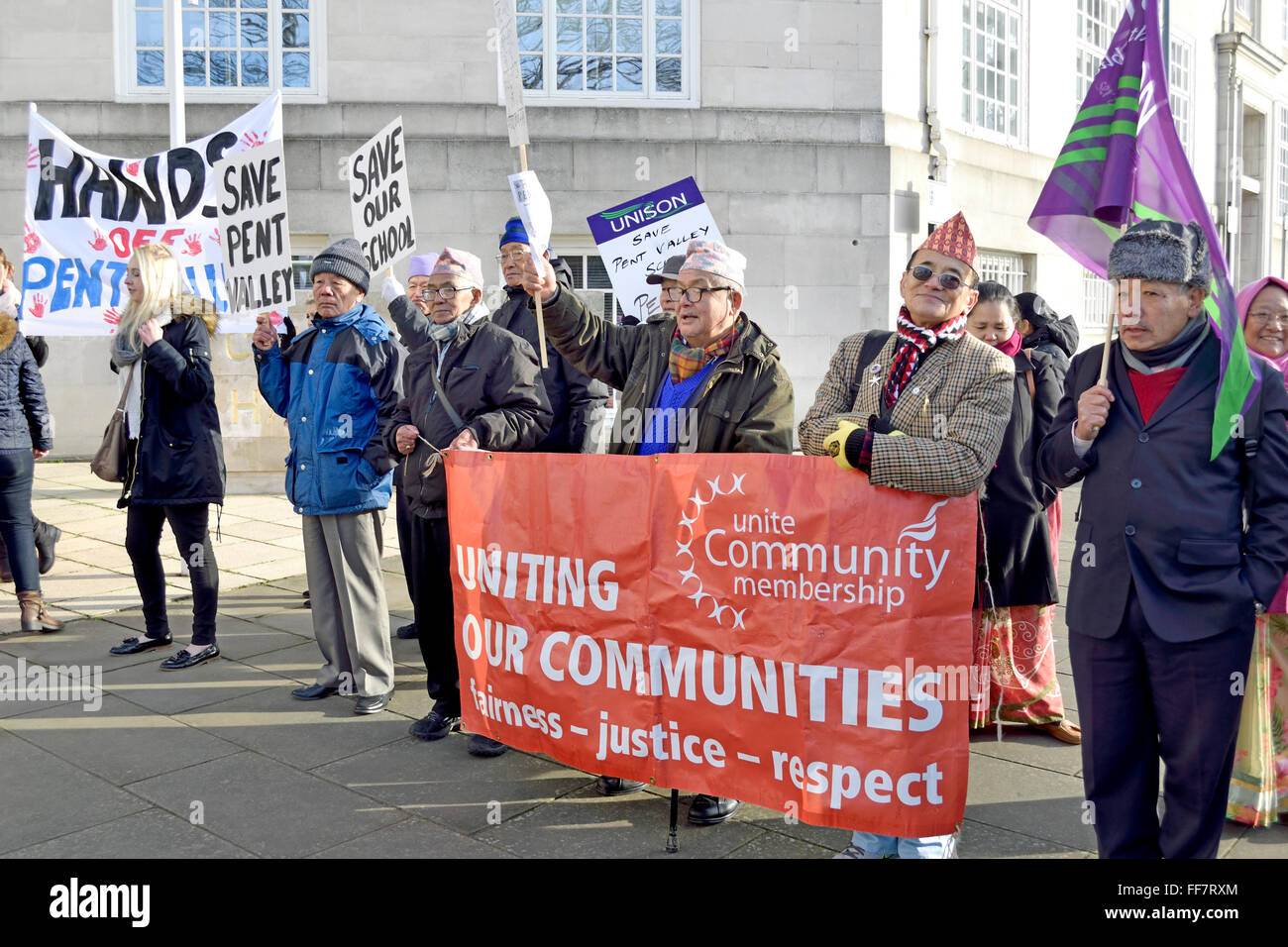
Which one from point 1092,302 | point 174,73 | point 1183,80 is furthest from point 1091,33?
point 174,73

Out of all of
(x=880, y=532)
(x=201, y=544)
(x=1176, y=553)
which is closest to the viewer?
(x=1176, y=553)

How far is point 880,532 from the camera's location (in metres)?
3.76

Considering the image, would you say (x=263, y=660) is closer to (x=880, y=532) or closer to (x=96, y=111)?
(x=880, y=532)

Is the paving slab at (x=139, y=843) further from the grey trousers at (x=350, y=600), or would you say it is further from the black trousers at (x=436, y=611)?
the grey trousers at (x=350, y=600)

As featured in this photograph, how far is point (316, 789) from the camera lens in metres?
4.66

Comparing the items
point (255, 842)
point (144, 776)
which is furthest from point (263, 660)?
point (255, 842)

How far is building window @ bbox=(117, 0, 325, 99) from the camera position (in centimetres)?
1373

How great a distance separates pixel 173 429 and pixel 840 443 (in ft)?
13.6

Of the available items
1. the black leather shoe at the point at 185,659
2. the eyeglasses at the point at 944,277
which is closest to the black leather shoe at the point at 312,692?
the black leather shoe at the point at 185,659

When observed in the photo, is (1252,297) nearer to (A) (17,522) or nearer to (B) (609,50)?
(A) (17,522)

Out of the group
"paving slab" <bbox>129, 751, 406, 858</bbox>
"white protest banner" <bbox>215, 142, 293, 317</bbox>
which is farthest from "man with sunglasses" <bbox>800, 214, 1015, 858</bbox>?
"white protest banner" <bbox>215, 142, 293, 317</bbox>

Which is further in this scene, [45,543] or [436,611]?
[45,543]

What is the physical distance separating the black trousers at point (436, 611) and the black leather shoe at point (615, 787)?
98 cm
